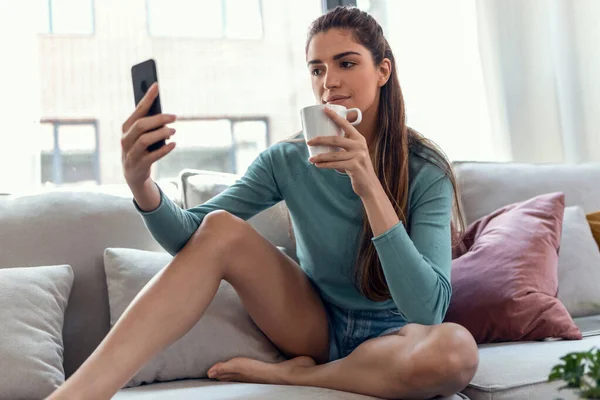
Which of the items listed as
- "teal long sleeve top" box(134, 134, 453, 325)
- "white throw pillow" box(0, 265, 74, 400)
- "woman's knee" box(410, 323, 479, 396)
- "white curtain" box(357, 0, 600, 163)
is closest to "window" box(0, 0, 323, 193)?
"white curtain" box(357, 0, 600, 163)

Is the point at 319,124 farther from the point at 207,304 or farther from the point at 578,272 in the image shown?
the point at 578,272

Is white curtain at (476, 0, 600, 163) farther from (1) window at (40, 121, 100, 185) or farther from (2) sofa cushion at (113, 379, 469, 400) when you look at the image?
(2) sofa cushion at (113, 379, 469, 400)

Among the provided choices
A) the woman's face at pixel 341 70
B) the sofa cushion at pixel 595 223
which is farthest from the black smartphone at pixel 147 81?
the sofa cushion at pixel 595 223

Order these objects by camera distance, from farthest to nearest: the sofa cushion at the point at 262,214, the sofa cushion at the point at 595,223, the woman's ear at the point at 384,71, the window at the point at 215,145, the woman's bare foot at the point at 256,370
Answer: the window at the point at 215,145 → the sofa cushion at the point at 595,223 → the sofa cushion at the point at 262,214 → the woman's ear at the point at 384,71 → the woman's bare foot at the point at 256,370

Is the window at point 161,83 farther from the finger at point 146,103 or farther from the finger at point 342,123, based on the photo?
the finger at point 342,123

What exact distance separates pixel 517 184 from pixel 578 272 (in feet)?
1.25

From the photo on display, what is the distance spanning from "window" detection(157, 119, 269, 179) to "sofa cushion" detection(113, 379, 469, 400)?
1.17m

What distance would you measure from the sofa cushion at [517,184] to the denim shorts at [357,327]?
2.48 ft

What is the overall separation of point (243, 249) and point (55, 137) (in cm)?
120

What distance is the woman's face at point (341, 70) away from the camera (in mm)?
1712

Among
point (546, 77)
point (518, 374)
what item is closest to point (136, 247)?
point (518, 374)

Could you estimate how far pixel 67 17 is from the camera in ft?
8.48

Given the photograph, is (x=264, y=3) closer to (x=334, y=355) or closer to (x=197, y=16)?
(x=197, y=16)

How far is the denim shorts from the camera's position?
172 cm
